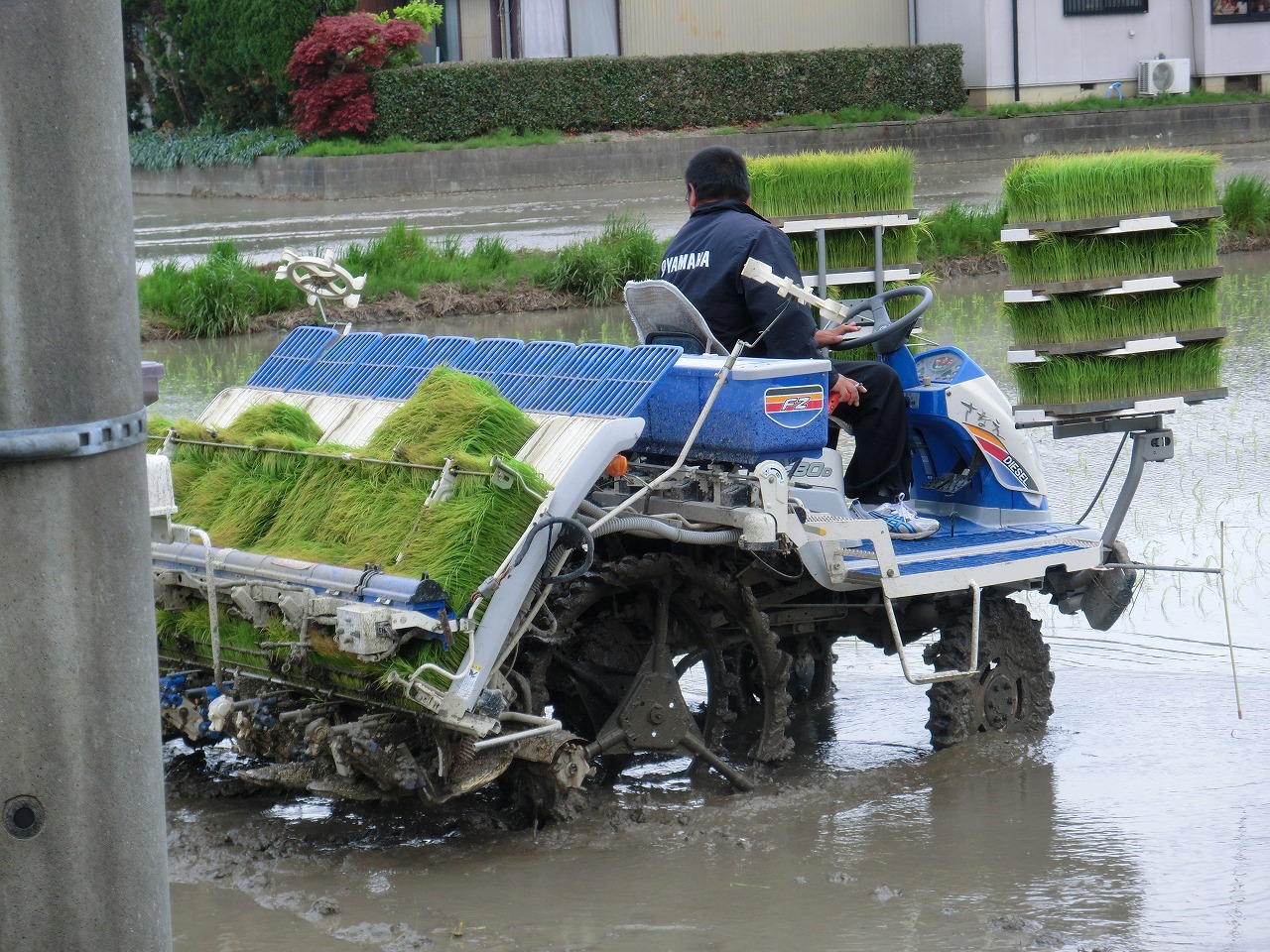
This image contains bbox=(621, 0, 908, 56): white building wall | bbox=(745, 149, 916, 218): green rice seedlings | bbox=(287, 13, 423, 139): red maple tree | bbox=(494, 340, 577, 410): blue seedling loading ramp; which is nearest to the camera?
bbox=(494, 340, 577, 410): blue seedling loading ramp

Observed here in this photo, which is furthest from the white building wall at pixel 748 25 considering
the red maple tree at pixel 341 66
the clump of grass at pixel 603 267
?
the clump of grass at pixel 603 267

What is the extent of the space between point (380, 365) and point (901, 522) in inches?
80.6

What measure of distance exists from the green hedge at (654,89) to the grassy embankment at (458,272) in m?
10.1

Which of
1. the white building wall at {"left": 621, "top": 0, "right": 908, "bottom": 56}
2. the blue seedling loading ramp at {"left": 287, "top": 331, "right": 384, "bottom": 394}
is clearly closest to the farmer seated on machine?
the blue seedling loading ramp at {"left": 287, "top": 331, "right": 384, "bottom": 394}

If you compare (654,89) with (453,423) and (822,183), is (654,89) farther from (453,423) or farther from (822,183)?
(453,423)

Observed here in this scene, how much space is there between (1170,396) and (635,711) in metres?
2.71

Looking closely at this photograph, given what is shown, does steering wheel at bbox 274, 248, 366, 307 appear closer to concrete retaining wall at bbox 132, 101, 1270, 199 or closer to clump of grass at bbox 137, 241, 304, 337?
clump of grass at bbox 137, 241, 304, 337

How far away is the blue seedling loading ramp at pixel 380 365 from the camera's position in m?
6.17

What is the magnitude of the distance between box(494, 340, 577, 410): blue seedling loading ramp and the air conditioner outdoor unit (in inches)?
996

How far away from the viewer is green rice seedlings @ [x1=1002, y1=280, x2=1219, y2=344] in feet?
21.9

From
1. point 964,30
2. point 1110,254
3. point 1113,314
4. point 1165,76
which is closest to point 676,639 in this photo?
point 1113,314

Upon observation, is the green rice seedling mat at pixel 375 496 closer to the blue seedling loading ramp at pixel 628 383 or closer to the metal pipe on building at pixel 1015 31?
the blue seedling loading ramp at pixel 628 383

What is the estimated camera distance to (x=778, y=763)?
20.0 ft

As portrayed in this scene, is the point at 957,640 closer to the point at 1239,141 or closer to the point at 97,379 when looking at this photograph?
the point at 97,379
